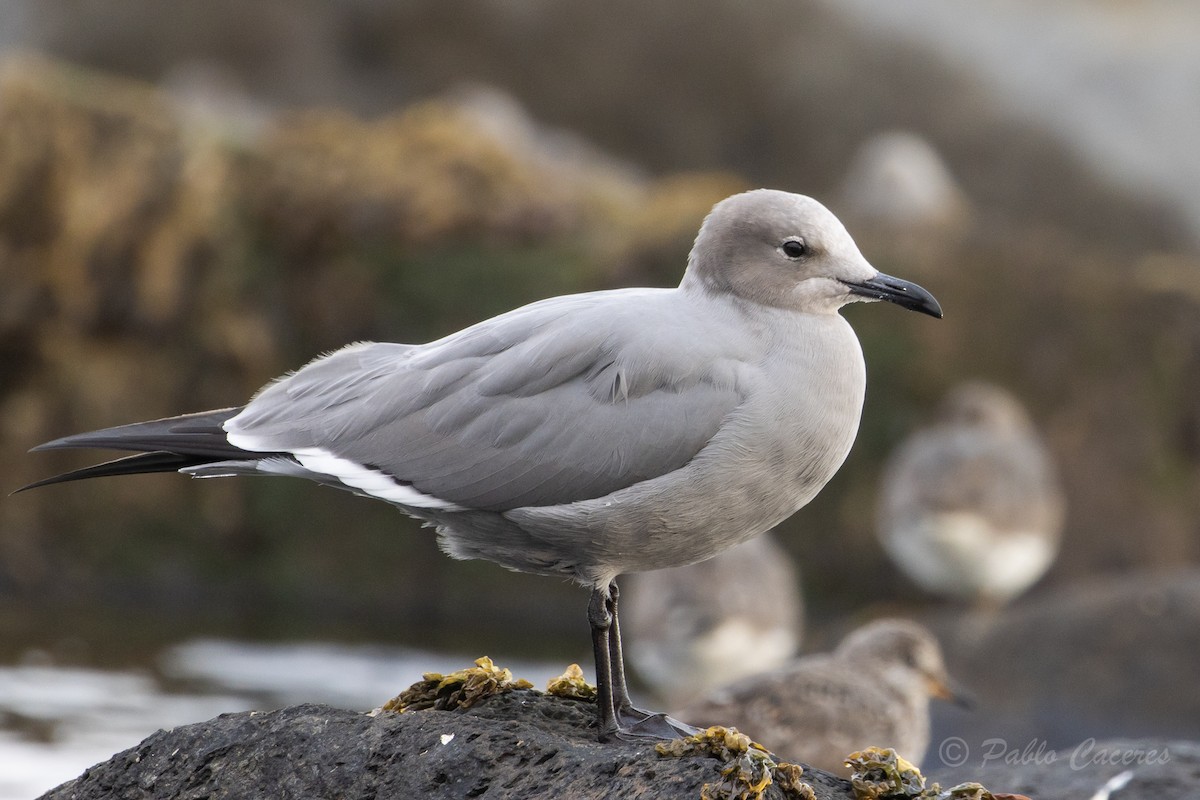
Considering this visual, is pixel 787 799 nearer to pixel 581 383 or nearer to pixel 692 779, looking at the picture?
pixel 692 779

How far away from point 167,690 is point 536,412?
18.1 ft

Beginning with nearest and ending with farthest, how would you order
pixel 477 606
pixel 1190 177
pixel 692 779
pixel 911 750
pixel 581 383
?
pixel 692 779 → pixel 581 383 → pixel 911 750 → pixel 477 606 → pixel 1190 177

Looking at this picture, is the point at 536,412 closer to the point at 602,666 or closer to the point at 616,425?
the point at 616,425

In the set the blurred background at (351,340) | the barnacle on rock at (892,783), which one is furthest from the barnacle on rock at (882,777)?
the blurred background at (351,340)

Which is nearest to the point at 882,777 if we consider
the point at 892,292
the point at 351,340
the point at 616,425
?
the point at 616,425

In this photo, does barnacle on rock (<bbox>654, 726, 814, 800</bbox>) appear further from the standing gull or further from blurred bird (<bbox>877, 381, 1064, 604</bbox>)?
blurred bird (<bbox>877, 381, 1064, 604</bbox>)

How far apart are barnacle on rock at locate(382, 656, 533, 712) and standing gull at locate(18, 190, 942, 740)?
→ 0.94ft

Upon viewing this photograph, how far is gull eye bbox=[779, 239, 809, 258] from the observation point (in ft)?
13.8

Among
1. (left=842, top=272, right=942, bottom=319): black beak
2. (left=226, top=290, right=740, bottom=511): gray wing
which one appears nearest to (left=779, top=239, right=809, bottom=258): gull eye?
(left=842, top=272, right=942, bottom=319): black beak

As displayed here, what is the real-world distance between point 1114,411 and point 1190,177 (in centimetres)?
1006

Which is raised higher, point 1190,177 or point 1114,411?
point 1190,177

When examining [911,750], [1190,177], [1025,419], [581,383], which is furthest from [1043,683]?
[1190,177]

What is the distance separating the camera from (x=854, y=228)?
520 inches

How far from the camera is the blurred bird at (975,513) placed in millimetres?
9781
